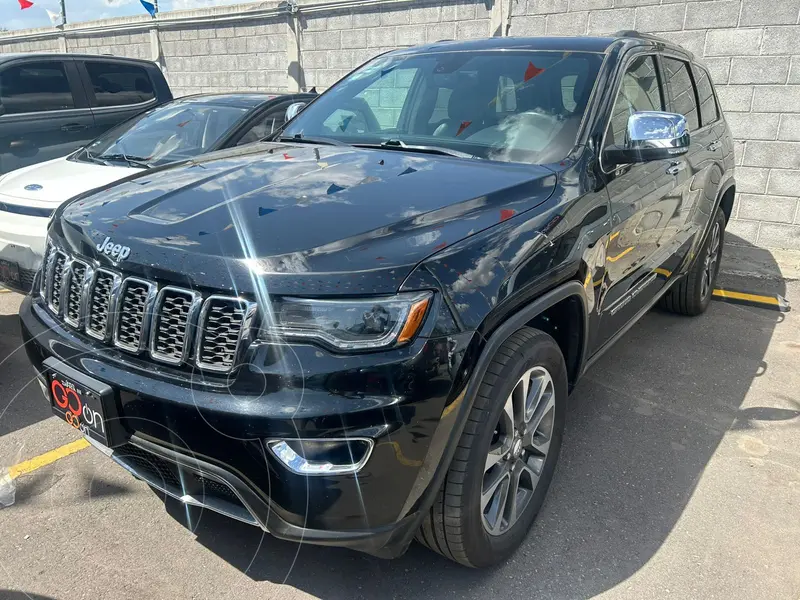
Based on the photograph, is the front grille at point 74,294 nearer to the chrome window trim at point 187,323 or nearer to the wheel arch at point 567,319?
the chrome window trim at point 187,323

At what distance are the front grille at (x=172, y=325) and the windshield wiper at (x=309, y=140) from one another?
4.95 feet

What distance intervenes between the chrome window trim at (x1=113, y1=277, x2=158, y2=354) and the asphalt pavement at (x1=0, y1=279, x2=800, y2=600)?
0.88m

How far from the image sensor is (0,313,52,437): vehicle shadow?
137 inches

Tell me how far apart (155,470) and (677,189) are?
9.95 ft

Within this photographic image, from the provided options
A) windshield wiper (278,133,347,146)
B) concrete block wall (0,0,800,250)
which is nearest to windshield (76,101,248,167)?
windshield wiper (278,133,347,146)

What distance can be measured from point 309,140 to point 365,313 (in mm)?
1803

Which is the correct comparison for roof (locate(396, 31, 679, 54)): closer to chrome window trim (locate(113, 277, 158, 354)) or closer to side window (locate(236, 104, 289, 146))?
side window (locate(236, 104, 289, 146))

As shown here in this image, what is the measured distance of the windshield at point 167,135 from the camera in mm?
5172

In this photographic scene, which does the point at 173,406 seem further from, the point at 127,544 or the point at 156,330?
the point at 127,544

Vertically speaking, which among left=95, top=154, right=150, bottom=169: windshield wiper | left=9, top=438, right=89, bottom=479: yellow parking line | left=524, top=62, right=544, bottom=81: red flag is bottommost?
left=9, top=438, right=89, bottom=479: yellow parking line

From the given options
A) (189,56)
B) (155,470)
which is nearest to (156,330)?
(155,470)

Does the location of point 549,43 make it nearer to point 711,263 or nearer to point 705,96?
point 705,96

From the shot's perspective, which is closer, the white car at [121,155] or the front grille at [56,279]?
the front grille at [56,279]

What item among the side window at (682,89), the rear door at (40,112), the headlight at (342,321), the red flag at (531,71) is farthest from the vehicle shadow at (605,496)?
the rear door at (40,112)
